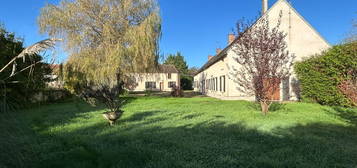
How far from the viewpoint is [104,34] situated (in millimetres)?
14734

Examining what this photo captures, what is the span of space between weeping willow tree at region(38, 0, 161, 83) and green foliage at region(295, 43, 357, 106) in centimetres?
1043

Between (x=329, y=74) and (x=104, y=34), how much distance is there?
46.0 feet

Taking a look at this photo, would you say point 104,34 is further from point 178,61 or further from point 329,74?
point 178,61

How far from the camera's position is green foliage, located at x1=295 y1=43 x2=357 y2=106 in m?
9.73

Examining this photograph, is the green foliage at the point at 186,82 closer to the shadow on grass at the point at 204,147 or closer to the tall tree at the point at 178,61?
the tall tree at the point at 178,61

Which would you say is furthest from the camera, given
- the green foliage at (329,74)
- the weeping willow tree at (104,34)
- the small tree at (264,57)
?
the weeping willow tree at (104,34)

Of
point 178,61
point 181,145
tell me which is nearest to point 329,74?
point 181,145

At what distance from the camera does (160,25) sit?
15.8 metres

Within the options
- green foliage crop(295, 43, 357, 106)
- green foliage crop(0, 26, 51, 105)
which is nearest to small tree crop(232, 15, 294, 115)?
green foliage crop(295, 43, 357, 106)

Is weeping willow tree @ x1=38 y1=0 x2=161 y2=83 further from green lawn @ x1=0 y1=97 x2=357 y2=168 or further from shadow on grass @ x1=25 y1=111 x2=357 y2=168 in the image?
shadow on grass @ x1=25 y1=111 x2=357 y2=168

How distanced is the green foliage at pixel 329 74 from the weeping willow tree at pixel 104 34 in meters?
10.4

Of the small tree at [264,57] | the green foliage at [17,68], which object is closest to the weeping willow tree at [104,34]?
the green foliage at [17,68]

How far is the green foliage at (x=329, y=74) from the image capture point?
31.9 feet

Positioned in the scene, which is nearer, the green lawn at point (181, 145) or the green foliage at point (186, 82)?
the green lawn at point (181, 145)
